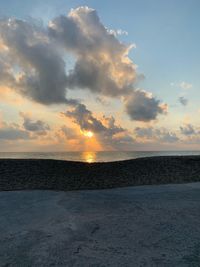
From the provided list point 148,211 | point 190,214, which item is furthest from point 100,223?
point 190,214

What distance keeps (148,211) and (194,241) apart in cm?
235

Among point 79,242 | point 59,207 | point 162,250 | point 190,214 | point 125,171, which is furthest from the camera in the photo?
point 125,171

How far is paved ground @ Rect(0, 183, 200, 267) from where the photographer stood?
18.6ft

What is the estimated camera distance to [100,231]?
23.0 feet

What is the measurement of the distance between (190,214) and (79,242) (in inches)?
143

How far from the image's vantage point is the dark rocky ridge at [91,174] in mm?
18188

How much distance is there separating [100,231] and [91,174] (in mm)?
14842

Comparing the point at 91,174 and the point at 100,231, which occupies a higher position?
the point at 91,174

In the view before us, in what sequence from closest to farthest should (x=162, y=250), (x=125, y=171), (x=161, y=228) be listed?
(x=162, y=250) < (x=161, y=228) < (x=125, y=171)

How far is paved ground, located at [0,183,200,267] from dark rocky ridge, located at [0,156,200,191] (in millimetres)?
7254

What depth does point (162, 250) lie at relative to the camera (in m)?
6.01

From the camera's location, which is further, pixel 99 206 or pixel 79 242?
pixel 99 206

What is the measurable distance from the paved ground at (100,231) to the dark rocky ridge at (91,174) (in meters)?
7.25

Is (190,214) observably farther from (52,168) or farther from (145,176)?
(52,168)
